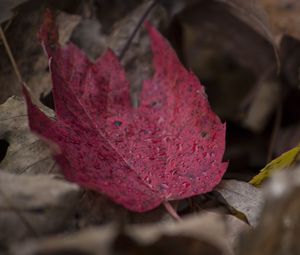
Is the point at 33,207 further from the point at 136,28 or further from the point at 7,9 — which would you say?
the point at 136,28

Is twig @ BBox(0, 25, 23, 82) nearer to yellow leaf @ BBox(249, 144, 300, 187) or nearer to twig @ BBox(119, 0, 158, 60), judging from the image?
twig @ BBox(119, 0, 158, 60)

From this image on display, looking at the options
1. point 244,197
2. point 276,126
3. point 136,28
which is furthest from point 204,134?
point 276,126

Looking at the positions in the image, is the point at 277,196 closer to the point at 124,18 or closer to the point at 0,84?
the point at 0,84

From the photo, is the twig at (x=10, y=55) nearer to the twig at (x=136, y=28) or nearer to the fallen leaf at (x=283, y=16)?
the twig at (x=136, y=28)

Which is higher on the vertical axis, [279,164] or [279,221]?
[279,221]

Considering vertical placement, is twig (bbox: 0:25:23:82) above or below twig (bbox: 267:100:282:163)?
above

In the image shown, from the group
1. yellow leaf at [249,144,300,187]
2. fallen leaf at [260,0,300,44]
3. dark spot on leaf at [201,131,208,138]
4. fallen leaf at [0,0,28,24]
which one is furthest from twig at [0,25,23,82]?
fallen leaf at [260,0,300,44]
